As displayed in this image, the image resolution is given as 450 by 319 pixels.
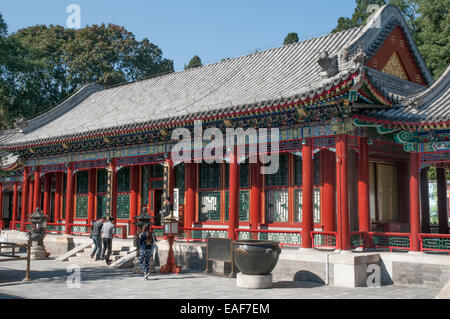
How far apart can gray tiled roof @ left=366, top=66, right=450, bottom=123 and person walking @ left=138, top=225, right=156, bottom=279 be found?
6.44 metres

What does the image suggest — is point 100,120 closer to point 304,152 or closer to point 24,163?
point 24,163

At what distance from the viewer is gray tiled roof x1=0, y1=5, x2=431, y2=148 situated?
13.7 metres

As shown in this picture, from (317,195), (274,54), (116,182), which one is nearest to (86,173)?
(116,182)

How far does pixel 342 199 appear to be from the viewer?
11953 mm

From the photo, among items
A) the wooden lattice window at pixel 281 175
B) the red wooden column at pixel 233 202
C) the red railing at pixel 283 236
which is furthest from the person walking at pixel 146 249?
the wooden lattice window at pixel 281 175

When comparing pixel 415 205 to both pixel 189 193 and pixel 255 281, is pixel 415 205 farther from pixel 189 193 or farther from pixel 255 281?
pixel 189 193

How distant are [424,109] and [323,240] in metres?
4.28

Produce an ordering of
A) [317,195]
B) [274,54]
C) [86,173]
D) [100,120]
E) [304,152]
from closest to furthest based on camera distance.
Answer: [304,152] < [317,195] < [274,54] < [100,120] < [86,173]

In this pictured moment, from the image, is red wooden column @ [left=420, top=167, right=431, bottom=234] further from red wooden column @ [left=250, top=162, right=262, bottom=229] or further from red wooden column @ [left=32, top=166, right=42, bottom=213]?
red wooden column @ [left=32, top=166, right=42, bottom=213]

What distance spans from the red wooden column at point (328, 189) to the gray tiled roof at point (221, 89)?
214 centimetres

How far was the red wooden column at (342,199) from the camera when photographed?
11.9 m

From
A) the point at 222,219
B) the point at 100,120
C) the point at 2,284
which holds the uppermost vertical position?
the point at 100,120

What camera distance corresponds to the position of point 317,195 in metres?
14.1

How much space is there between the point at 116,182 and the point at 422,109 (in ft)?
39.1
